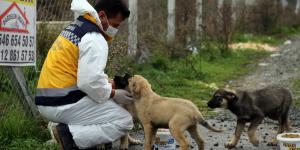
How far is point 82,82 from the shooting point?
598 centimetres

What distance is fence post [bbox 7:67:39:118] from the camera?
727 centimetres

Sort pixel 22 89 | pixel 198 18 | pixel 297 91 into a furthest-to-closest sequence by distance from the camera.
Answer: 1. pixel 198 18
2. pixel 297 91
3. pixel 22 89

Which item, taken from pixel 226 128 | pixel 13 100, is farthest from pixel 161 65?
pixel 13 100

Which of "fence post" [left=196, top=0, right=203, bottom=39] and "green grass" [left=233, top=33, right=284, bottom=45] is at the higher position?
"fence post" [left=196, top=0, right=203, bottom=39]

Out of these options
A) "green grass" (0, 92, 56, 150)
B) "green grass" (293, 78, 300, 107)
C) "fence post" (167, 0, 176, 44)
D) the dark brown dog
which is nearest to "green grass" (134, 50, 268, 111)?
"fence post" (167, 0, 176, 44)

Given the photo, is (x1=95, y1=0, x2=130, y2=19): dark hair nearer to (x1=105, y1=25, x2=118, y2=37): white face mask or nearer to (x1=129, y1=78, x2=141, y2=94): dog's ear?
(x1=105, y1=25, x2=118, y2=37): white face mask

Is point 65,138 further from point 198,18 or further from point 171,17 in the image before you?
point 198,18

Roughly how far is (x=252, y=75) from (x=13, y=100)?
28.9 ft

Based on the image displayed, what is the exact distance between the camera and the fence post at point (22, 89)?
7273mm

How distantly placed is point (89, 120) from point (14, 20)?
159cm

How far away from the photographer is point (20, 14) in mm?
7043

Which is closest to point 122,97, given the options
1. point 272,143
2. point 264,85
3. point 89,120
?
point 89,120

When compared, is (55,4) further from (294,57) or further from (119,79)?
(294,57)

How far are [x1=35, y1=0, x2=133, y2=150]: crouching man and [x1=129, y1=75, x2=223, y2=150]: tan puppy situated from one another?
21.3 inches
